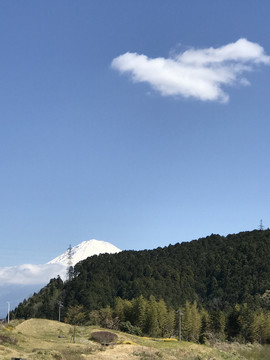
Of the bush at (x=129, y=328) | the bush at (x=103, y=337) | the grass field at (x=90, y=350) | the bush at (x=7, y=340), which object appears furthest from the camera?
the bush at (x=129, y=328)

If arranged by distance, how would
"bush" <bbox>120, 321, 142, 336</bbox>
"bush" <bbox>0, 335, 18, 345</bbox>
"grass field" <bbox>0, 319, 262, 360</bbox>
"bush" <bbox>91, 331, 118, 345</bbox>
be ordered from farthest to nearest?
"bush" <bbox>120, 321, 142, 336</bbox> < "bush" <bbox>91, 331, 118, 345</bbox> < "bush" <bbox>0, 335, 18, 345</bbox> < "grass field" <bbox>0, 319, 262, 360</bbox>

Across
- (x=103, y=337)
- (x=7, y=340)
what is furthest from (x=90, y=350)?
(x=103, y=337)

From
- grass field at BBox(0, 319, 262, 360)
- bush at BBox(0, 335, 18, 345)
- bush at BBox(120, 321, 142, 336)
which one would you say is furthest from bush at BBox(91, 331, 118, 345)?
bush at BBox(120, 321, 142, 336)

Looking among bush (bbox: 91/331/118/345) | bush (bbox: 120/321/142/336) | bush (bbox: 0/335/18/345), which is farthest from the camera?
bush (bbox: 120/321/142/336)

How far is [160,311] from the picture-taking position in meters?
135

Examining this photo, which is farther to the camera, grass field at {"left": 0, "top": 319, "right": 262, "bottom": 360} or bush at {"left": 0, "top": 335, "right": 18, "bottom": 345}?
bush at {"left": 0, "top": 335, "right": 18, "bottom": 345}

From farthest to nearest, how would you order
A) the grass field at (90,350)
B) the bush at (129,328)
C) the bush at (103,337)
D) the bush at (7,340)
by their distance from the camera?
1. the bush at (129,328)
2. the bush at (103,337)
3. the bush at (7,340)
4. the grass field at (90,350)

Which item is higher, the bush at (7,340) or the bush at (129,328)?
the bush at (7,340)

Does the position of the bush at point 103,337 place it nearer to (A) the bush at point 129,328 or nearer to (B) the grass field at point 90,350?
(B) the grass field at point 90,350

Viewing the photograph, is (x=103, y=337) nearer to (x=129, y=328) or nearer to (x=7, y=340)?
(x=7, y=340)

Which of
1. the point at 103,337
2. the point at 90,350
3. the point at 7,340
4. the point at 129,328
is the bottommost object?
the point at 90,350

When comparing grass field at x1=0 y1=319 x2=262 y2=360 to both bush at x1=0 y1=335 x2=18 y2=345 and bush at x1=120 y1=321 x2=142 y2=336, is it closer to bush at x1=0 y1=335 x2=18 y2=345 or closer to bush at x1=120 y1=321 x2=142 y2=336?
bush at x1=0 y1=335 x2=18 y2=345

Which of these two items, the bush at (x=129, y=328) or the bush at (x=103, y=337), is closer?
the bush at (x=103, y=337)

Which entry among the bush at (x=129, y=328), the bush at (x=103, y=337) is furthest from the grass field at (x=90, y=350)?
the bush at (x=129, y=328)
